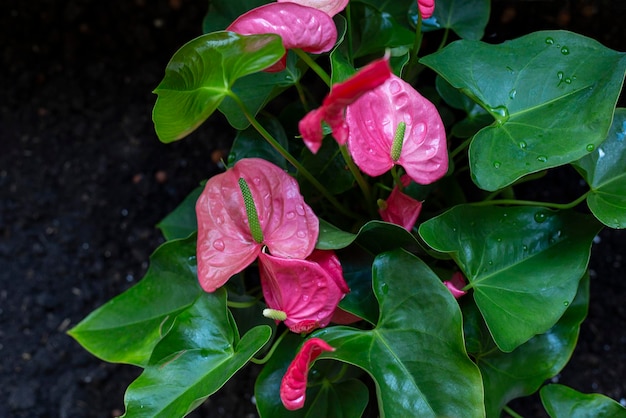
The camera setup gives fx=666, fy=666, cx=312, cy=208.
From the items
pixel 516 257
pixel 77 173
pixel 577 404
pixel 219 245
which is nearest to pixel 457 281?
pixel 516 257

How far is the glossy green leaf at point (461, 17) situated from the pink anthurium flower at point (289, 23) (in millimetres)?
252

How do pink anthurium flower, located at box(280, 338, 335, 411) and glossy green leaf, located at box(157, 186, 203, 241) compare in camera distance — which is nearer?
pink anthurium flower, located at box(280, 338, 335, 411)

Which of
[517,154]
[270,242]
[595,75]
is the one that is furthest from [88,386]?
[595,75]

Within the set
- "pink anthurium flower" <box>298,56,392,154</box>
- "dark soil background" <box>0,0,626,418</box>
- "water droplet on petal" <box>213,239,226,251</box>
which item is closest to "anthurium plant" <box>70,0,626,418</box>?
"water droplet on petal" <box>213,239,226,251</box>

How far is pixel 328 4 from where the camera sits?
31.8 inches

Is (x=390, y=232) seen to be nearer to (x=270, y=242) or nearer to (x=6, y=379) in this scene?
(x=270, y=242)

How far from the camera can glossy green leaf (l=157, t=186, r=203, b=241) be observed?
108 cm

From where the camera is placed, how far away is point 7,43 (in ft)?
4.17

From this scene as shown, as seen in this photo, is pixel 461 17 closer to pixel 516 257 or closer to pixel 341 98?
pixel 516 257

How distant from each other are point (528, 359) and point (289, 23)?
21.8 inches

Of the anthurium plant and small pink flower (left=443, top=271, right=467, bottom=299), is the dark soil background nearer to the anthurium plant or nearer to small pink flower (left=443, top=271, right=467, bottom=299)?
the anthurium plant

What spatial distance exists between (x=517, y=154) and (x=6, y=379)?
986mm

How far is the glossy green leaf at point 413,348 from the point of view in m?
0.74

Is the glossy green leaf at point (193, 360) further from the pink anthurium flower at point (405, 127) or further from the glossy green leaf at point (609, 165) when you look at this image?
the glossy green leaf at point (609, 165)
